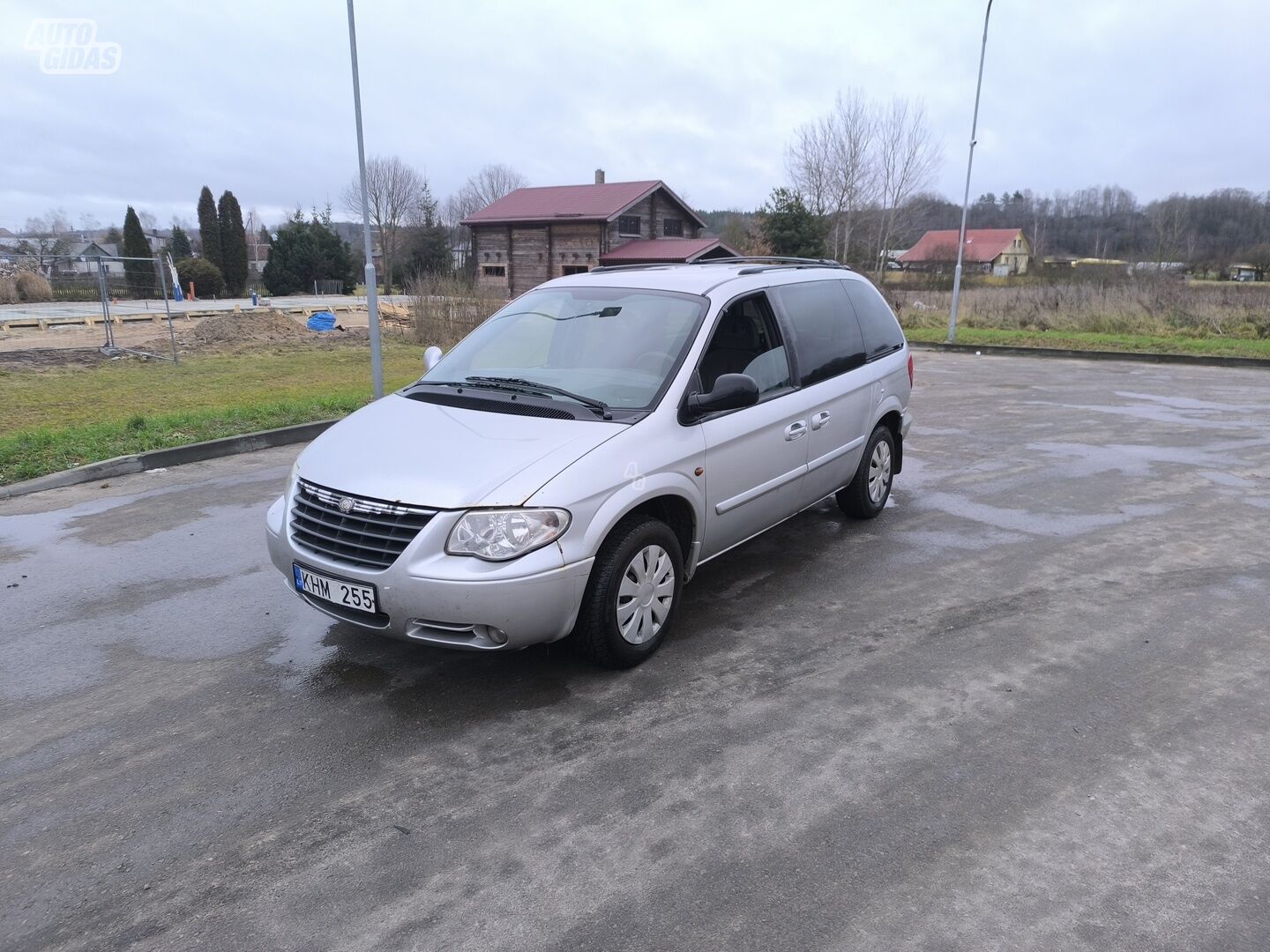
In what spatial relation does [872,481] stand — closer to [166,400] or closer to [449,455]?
[449,455]

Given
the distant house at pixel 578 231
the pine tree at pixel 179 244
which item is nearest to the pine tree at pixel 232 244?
the pine tree at pixel 179 244

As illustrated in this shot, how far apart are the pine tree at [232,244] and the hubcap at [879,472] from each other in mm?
56198

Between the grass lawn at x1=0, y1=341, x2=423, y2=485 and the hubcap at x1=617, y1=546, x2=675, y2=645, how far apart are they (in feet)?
21.9

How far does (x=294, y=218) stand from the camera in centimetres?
5916

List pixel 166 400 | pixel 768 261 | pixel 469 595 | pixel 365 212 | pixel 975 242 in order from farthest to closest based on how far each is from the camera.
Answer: pixel 975 242 < pixel 166 400 < pixel 365 212 < pixel 768 261 < pixel 469 595

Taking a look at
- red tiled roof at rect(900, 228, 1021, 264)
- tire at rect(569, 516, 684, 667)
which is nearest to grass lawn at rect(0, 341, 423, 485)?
tire at rect(569, 516, 684, 667)

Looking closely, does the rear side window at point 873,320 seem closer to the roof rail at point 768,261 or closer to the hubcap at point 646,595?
the roof rail at point 768,261

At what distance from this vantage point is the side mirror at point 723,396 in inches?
180

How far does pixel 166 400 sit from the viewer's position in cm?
1336

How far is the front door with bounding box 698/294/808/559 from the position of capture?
4781mm

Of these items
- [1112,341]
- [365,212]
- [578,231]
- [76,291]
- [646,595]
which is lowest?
[646,595]

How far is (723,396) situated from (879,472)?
9.03 feet

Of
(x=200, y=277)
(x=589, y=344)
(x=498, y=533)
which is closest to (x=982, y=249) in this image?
(x=200, y=277)

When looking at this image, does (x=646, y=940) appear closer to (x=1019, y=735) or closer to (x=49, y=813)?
(x=1019, y=735)
